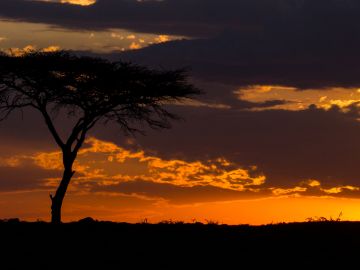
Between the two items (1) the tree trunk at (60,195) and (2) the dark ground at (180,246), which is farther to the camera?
(1) the tree trunk at (60,195)

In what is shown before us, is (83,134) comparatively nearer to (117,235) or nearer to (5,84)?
(5,84)

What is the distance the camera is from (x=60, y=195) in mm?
34156

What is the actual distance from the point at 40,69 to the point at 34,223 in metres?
9.43

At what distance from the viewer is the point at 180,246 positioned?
23.0 meters

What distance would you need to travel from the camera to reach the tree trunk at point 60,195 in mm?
33969

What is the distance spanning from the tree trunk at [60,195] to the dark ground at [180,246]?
6931 millimetres

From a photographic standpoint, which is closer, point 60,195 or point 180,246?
point 180,246

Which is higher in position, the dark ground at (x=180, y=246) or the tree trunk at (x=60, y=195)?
the tree trunk at (x=60, y=195)

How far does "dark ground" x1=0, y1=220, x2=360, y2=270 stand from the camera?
69.5ft

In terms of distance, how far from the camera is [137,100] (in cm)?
3719

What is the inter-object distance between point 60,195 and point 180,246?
40.3ft

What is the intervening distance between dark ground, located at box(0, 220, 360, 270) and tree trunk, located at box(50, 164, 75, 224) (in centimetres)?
693

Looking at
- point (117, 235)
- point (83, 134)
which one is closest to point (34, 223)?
point (117, 235)

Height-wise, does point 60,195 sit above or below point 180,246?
above
